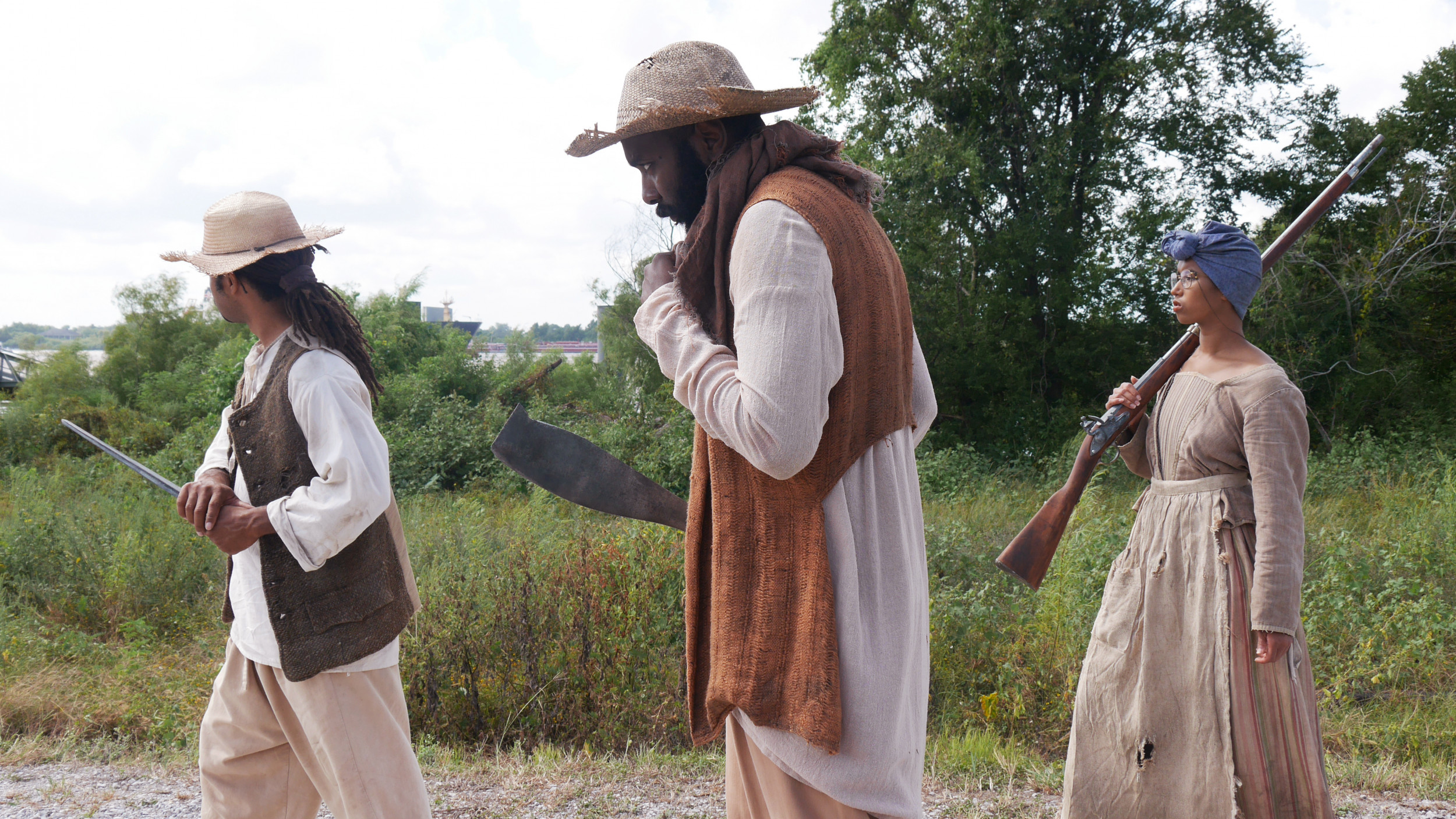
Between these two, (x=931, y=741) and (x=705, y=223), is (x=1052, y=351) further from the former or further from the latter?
(x=705, y=223)

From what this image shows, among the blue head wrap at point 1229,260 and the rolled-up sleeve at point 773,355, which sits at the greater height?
the blue head wrap at point 1229,260

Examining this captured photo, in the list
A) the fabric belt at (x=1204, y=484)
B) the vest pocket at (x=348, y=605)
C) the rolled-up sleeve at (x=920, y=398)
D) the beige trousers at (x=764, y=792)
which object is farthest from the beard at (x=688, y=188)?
the fabric belt at (x=1204, y=484)

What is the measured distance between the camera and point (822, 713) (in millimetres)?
1354

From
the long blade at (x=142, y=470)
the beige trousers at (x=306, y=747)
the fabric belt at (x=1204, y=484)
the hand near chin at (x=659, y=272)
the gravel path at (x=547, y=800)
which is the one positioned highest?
the hand near chin at (x=659, y=272)

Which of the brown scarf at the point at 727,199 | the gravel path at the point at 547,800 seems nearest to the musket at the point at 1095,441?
the gravel path at the point at 547,800

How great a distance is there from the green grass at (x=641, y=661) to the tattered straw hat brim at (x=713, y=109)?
299 centimetres

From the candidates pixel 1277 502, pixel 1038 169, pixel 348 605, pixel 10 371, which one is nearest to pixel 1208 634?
pixel 1277 502

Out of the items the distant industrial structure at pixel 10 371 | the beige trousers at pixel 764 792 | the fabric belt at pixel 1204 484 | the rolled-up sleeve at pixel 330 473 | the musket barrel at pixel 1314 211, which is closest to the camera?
the beige trousers at pixel 764 792

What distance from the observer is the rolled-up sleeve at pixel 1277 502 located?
2.38m

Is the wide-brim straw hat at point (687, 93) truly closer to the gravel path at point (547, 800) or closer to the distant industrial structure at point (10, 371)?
the gravel path at point (547, 800)

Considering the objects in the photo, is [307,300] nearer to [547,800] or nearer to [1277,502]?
[547,800]

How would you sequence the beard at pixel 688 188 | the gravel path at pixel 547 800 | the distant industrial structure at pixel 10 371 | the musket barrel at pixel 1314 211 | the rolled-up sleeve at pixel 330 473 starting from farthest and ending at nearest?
the distant industrial structure at pixel 10 371 < the gravel path at pixel 547 800 < the musket barrel at pixel 1314 211 < the rolled-up sleeve at pixel 330 473 < the beard at pixel 688 188

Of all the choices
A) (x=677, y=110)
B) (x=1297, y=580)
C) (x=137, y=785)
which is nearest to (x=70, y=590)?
(x=137, y=785)

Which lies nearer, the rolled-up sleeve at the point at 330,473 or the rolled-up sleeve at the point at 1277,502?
the rolled-up sleeve at the point at 330,473
